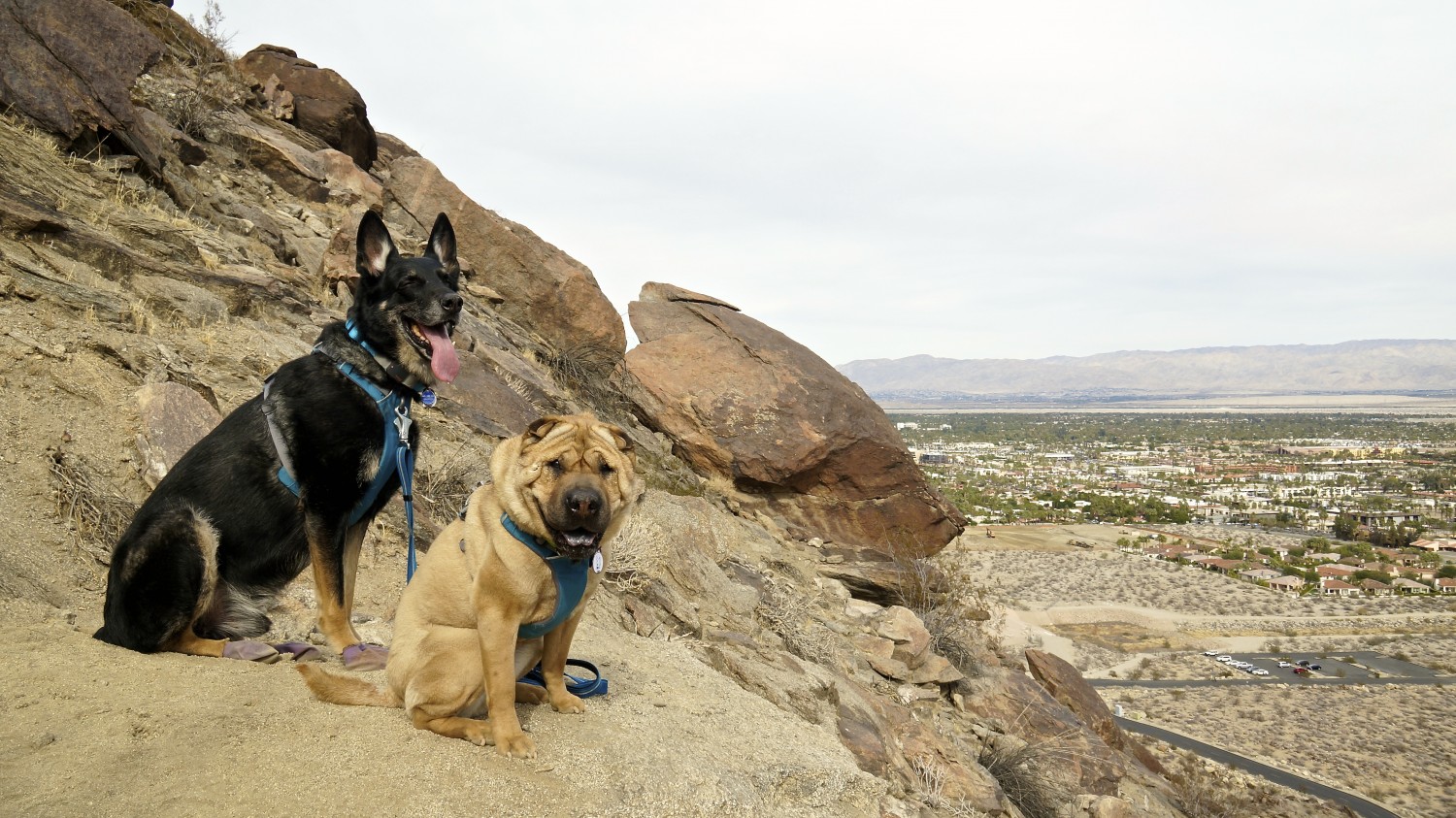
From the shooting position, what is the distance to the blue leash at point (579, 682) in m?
4.45

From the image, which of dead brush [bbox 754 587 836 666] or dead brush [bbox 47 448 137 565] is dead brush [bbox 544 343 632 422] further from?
dead brush [bbox 47 448 137 565]

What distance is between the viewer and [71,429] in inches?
221

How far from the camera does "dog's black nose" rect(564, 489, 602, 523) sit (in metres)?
3.40

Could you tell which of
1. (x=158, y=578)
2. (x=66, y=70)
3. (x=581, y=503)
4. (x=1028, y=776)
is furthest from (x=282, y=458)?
(x=66, y=70)

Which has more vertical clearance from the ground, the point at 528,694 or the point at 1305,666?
the point at 528,694

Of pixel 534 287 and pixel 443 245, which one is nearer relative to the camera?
pixel 443 245

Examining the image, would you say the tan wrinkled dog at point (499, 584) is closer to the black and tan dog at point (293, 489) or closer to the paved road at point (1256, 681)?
the black and tan dog at point (293, 489)

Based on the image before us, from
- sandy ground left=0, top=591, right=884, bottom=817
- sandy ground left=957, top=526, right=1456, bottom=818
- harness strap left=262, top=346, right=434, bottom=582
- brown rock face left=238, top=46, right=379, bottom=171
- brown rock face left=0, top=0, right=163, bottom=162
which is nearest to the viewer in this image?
sandy ground left=0, top=591, right=884, bottom=817

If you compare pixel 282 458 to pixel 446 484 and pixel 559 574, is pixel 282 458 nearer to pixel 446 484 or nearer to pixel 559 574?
pixel 559 574

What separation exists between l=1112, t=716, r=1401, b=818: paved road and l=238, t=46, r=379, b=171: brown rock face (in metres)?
26.5

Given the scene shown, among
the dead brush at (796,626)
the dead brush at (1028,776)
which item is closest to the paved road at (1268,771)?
the dead brush at (1028,776)

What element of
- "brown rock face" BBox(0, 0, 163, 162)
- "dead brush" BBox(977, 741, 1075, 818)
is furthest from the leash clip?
"brown rock face" BBox(0, 0, 163, 162)

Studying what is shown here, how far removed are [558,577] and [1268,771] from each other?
1297 inches

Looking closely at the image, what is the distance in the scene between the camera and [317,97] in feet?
56.3
